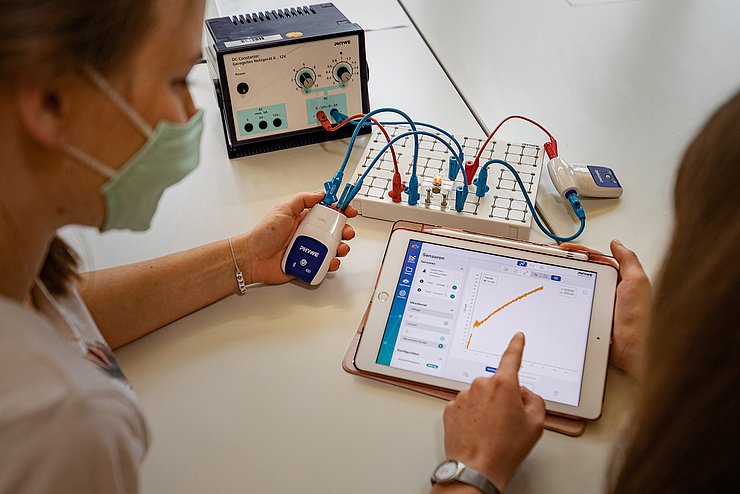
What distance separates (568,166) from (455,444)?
0.62 m

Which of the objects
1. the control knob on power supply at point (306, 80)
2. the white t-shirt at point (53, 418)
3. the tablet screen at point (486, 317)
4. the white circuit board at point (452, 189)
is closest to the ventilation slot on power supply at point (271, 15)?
the control knob on power supply at point (306, 80)

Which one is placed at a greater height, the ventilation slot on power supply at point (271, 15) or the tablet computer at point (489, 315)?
the ventilation slot on power supply at point (271, 15)

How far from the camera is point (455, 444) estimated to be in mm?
830

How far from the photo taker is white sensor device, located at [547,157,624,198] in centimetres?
122

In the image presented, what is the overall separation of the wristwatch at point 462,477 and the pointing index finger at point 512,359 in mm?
132

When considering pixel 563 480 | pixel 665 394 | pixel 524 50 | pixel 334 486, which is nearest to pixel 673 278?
pixel 665 394

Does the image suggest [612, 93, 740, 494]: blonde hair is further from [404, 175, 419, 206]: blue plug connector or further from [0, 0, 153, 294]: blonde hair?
[404, 175, 419, 206]: blue plug connector

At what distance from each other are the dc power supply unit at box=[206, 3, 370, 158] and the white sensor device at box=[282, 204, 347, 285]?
347mm

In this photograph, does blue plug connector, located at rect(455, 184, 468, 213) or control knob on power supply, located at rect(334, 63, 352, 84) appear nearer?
blue plug connector, located at rect(455, 184, 468, 213)

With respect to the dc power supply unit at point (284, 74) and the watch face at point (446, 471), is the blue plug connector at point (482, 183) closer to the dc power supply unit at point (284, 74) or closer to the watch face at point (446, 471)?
the dc power supply unit at point (284, 74)

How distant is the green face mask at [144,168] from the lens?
0.68 metres

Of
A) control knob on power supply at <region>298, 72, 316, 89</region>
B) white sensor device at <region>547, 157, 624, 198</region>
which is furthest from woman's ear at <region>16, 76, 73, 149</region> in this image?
white sensor device at <region>547, 157, 624, 198</region>

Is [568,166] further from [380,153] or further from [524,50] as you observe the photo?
[524,50]

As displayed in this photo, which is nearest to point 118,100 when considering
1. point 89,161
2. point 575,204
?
point 89,161
